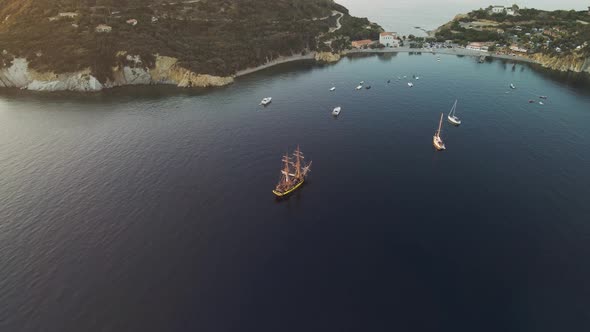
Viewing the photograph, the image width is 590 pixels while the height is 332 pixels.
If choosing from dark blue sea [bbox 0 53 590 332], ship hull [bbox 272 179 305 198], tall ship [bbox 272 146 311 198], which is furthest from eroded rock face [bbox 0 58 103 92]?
ship hull [bbox 272 179 305 198]

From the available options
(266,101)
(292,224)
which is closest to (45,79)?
(266,101)

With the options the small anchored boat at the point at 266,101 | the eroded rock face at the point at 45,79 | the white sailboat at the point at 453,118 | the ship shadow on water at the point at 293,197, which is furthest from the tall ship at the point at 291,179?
the eroded rock face at the point at 45,79

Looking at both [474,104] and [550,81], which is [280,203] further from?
[550,81]

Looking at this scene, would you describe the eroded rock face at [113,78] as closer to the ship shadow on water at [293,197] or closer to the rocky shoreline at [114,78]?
the rocky shoreline at [114,78]

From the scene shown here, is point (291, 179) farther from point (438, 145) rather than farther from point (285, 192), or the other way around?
point (438, 145)

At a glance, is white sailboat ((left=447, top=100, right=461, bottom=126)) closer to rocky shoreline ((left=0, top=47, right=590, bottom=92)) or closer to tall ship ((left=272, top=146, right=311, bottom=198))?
tall ship ((left=272, top=146, right=311, bottom=198))

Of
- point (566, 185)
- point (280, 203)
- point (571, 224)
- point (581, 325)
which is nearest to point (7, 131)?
point (280, 203)
